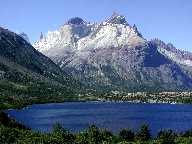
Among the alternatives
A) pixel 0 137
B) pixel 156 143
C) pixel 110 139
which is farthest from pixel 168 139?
pixel 0 137

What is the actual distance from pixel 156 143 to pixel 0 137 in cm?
6209

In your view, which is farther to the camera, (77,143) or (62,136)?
(62,136)

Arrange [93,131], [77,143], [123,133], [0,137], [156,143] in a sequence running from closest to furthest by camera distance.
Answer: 1. [0,137]
2. [77,143]
3. [156,143]
4. [93,131]
5. [123,133]

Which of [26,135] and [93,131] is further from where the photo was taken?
[93,131]

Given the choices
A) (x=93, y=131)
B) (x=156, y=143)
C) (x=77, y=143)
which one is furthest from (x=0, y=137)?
(x=156, y=143)

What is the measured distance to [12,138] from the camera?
130 m

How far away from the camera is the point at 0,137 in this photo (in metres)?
125

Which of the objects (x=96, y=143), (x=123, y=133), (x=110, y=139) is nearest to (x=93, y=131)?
(x=110, y=139)

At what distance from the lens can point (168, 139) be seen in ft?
541

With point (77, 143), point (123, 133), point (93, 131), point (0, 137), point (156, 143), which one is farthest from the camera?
point (123, 133)

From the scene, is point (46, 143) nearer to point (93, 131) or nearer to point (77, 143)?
point (77, 143)

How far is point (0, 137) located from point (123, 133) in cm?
8660

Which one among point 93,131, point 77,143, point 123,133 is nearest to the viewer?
point 77,143

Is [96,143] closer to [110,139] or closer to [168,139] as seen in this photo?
[110,139]
